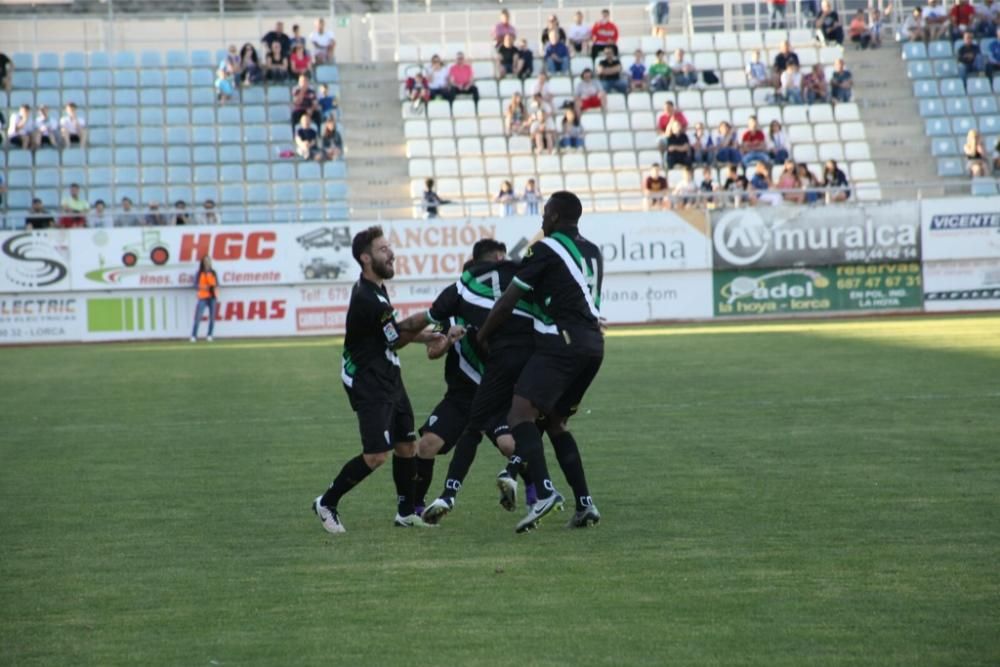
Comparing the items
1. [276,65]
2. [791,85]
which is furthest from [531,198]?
[791,85]

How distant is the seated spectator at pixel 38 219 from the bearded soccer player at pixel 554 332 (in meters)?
23.5

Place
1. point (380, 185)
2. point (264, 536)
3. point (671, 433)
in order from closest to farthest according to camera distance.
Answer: point (264, 536) → point (671, 433) → point (380, 185)

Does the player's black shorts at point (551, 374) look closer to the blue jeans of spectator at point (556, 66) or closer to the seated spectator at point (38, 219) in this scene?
the seated spectator at point (38, 219)

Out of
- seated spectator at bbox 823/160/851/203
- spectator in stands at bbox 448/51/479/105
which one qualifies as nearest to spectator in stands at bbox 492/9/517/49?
spectator in stands at bbox 448/51/479/105

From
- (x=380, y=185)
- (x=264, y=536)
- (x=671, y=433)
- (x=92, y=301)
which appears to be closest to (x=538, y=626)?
(x=264, y=536)

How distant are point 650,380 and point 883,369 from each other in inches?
115

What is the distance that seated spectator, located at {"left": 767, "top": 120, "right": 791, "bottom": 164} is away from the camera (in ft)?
116

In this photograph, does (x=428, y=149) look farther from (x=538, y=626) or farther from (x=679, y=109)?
(x=538, y=626)

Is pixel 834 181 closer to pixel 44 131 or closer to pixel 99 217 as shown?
pixel 99 217

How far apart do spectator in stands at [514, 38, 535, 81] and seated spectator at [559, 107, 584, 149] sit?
233 centimetres

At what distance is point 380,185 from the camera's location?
35.8 meters

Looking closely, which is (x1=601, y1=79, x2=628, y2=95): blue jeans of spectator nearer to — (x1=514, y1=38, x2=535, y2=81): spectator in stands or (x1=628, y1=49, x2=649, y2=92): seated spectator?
(x1=628, y1=49, x2=649, y2=92): seated spectator

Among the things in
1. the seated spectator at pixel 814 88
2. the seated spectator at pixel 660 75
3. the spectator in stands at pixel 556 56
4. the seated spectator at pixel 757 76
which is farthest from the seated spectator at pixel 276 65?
the seated spectator at pixel 814 88

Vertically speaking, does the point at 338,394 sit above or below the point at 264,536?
above
